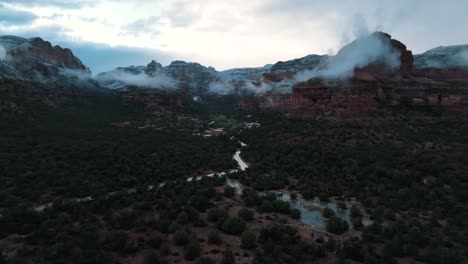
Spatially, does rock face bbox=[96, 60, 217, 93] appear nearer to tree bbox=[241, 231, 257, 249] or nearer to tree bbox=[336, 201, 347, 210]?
tree bbox=[336, 201, 347, 210]

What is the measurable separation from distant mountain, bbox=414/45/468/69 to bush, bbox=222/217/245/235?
2254 inches

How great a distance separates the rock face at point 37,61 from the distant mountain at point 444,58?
7609 centimetres

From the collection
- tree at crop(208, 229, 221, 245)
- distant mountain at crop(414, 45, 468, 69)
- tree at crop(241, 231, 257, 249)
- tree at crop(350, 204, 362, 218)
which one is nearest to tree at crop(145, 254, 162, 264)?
tree at crop(208, 229, 221, 245)

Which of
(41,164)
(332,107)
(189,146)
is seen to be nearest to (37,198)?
(41,164)

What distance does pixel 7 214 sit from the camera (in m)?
24.9

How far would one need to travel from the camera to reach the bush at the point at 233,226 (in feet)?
82.2

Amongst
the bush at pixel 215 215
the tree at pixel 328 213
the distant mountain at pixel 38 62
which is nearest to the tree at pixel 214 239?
the bush at pixel 215 215

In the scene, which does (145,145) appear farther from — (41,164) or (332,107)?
(332,107)

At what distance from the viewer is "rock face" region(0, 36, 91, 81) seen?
8106cm

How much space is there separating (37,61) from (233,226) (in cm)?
8129

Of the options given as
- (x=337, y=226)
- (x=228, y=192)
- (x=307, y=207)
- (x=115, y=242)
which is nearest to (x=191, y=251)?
(x=115, y=242)

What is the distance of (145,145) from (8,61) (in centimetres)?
4627

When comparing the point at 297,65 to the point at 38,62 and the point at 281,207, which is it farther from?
the point at 281,207

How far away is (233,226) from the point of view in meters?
25.1
